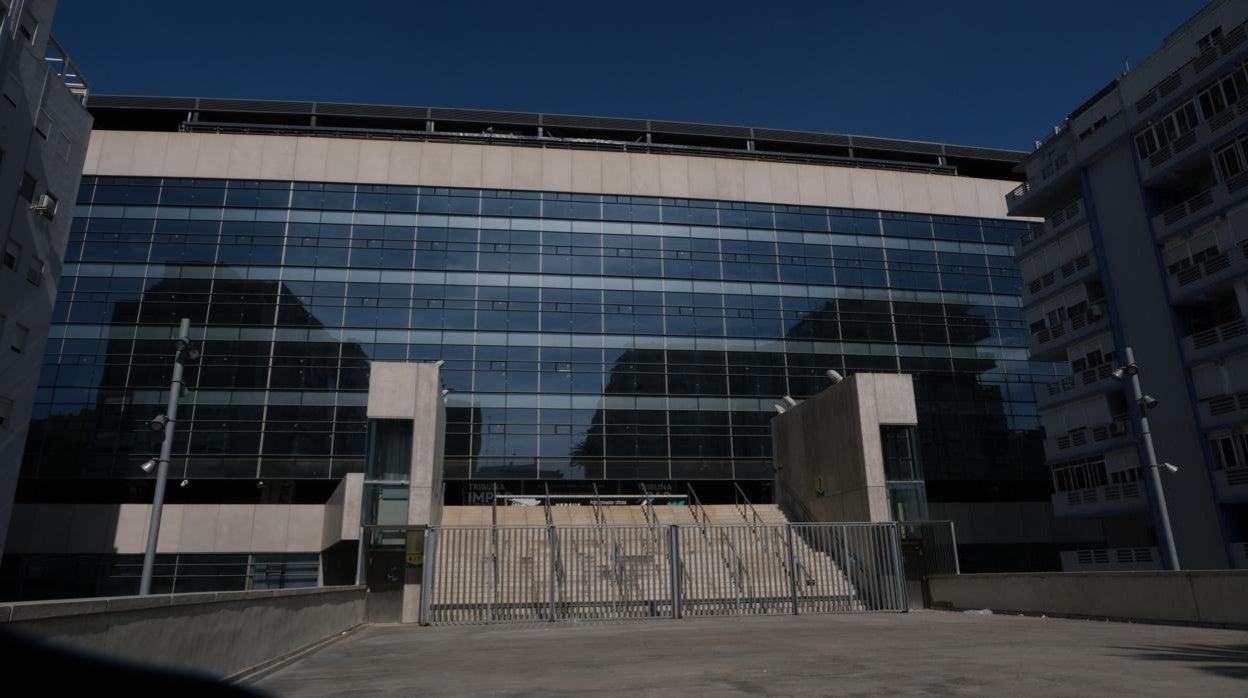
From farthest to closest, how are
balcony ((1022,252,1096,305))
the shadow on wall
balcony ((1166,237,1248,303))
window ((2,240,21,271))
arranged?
balcony ((1022,252,1096,305))
balcony ((1166,237,1248,303))
window ((2,240,21,271))
the shadow on wall

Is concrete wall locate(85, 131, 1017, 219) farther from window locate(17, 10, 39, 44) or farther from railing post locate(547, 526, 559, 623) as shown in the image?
railing post locate(547, 526, 559, 623)

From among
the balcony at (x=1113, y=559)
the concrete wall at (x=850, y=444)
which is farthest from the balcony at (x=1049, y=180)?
the concrete wall at (x=850, y=444)

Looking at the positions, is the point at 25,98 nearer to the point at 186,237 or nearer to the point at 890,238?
the point at 186,237

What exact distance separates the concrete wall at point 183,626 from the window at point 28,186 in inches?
865

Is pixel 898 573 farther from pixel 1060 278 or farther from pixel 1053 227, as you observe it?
pixel 1053 227

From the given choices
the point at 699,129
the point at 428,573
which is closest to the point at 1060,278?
the point at 699,129

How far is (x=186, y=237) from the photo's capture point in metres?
39.9

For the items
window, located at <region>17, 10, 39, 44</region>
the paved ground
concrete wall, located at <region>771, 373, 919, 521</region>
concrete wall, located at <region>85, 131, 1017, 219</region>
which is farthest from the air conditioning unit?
concrete wall, located at <region>771, 373, 919, 521</region>

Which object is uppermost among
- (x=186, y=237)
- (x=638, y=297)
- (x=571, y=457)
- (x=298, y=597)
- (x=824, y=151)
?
(x=824, y=151)

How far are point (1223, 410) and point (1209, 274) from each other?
538cm

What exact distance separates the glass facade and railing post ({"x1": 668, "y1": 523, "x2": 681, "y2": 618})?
2015 centimetres

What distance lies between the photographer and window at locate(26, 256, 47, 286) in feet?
84.5

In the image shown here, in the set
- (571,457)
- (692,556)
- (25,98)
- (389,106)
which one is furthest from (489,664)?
(389,106)

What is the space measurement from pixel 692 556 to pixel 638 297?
2406cm
